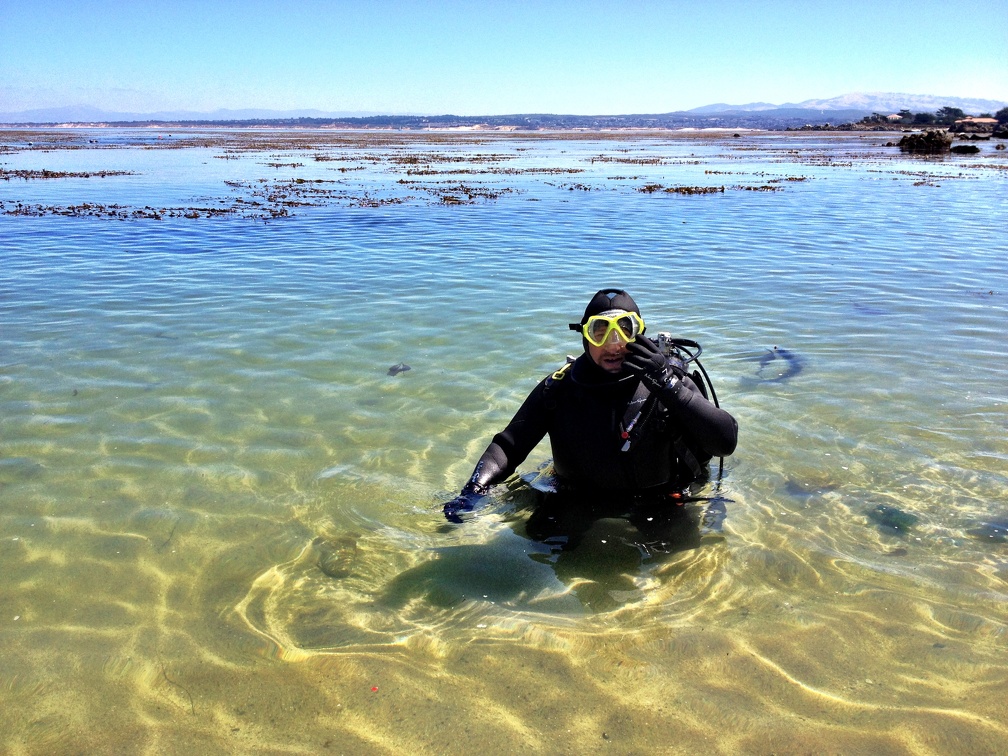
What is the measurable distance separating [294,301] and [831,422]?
7.12 meters

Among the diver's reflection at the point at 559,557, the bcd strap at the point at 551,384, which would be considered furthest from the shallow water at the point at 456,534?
the bcd strap at the point at 551,384

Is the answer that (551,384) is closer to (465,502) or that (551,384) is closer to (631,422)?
(631,422)

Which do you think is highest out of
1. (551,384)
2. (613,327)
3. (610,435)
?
(613,327)

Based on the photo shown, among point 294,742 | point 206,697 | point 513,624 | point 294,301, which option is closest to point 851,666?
point 513,624

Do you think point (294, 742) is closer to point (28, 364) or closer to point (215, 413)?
point (215, 413)

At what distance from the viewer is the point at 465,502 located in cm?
441

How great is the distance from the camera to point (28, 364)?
7.28m

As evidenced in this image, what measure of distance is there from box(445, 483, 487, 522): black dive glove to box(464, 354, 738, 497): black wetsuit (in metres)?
0.03

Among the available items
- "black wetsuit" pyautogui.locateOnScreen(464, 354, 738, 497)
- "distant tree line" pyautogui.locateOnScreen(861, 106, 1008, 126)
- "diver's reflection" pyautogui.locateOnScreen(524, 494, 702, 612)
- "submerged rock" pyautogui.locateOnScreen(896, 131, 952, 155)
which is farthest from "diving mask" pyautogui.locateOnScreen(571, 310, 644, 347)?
"distant tree line" pyautogui.locateOnScreen(861, 106, 1008, 126)

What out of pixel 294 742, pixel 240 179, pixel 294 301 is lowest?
pixel 294 742

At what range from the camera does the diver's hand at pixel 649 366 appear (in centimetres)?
374

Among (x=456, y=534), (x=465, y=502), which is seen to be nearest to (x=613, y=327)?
(x=465, y=502)

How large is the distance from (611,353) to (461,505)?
4.42 feet

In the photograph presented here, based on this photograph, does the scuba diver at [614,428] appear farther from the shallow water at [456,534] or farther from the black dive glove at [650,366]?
the shallow water at [456,534]
